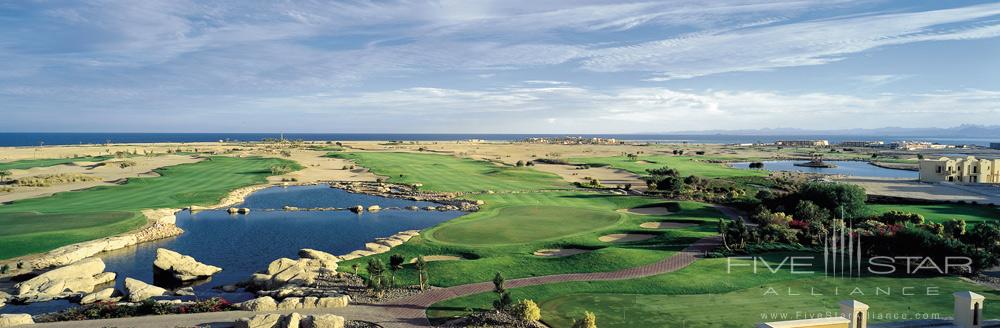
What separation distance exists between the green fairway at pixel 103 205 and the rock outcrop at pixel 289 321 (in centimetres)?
2408

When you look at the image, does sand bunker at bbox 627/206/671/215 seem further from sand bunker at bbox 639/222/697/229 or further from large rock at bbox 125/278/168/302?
large rock at bbox 125/278/168/302

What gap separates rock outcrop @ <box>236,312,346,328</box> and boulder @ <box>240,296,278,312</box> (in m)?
2.43

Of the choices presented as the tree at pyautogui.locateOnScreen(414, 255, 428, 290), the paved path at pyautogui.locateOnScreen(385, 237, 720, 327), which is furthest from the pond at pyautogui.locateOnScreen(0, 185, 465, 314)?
the paved path at pyautogui.locateOnScreen(385, 237, 720, 327)

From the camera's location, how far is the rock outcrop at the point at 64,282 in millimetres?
27156

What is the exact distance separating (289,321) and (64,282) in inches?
631

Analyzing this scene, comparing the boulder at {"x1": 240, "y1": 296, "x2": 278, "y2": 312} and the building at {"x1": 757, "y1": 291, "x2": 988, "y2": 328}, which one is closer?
the building at {"x1": 757, "y1": 291, "x2": 988, "y2": 328}

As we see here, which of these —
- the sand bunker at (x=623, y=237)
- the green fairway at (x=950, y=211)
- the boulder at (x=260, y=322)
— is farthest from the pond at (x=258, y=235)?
the green fairway at (x=950, y=211)

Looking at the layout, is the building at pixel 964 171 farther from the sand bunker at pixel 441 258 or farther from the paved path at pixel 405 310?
the sand bunker at pixel 441 258

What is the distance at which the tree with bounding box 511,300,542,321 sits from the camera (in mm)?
21984

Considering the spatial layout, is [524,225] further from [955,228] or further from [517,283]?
[955,228]

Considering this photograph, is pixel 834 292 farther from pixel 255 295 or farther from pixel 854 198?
pixel 255 295

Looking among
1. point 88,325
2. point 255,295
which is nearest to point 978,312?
point 255,295

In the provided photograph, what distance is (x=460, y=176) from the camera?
83.2m

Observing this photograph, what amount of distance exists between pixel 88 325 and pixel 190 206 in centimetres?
3551
